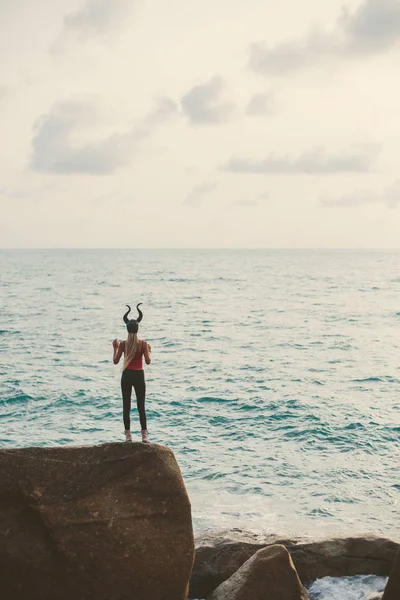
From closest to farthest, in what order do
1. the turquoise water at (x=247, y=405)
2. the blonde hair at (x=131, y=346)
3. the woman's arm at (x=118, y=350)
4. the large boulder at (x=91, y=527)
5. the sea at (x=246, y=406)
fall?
the large boulder at (x=91, y=527), the blonde hair at (x=131, y=346), the woman's arm at (x=118, y=350), the sea at (x=246, y=406), the turquoise water at (x=247, y=405)

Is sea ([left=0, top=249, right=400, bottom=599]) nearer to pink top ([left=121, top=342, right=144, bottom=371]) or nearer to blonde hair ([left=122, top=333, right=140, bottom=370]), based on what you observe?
pink top ([left=121, top=342, right=144, bottom=371])

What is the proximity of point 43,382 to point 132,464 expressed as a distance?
2296cm

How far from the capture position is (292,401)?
27.4 m

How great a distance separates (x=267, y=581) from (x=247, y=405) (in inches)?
676

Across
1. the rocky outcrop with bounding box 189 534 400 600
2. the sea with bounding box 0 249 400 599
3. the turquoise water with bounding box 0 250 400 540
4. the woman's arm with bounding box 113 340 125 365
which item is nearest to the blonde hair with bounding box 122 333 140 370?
the woman's arm with bounding box 113 340 125 365

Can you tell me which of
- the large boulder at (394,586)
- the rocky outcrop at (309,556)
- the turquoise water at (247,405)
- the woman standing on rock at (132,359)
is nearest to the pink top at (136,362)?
the woman standing on rock at (132,359)

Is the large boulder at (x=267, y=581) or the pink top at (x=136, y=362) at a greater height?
the pink top at (x=136, y=362)

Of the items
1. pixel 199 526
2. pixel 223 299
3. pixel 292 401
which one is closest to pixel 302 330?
pixel 292 401

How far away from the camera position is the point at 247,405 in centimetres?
2664

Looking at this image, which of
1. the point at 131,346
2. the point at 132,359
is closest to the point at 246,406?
the point at 132,359

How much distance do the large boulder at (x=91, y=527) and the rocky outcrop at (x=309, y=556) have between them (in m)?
2.23

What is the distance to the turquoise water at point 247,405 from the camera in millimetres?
17312

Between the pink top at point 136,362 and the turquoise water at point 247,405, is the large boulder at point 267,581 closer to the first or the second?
the pink top at point 136,362

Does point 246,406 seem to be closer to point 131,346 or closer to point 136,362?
point 136,362
